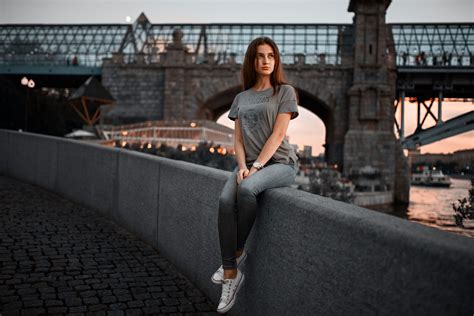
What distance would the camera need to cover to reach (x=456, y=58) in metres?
34.7

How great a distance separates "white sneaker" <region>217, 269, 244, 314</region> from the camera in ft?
8.60

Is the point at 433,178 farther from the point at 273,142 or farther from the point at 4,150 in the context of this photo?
the point at 273,142

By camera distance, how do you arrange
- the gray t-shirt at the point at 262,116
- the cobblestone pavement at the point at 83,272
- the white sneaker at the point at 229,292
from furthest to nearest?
1. the cobblestone pavement at the point at 83,272
2. the gray t-shirt at the point at 262,116
3. the white sneaker at the point at 229,292

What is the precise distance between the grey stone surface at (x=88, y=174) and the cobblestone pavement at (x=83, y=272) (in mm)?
436

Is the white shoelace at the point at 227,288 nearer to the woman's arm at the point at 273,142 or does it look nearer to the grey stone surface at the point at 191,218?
the grey stone surface at the point at 191,218

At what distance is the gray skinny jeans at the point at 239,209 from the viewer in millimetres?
2488

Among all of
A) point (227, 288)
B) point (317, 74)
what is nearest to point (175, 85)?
point (317, 74)

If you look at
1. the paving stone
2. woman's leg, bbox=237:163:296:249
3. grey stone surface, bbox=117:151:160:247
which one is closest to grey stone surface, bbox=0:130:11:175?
grey stone surface, bbox=117:151:160:247

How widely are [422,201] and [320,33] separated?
14789mm

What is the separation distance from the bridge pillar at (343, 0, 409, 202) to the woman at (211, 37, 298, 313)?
80.7 feet

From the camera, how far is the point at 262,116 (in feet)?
9.34

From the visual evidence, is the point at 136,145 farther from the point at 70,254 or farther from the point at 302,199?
the point at 302,199

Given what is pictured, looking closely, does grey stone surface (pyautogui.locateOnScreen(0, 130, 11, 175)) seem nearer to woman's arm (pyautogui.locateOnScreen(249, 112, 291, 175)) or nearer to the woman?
the woman

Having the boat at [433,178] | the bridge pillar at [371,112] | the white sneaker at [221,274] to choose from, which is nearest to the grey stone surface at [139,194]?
the white sneaker at [221,274]
